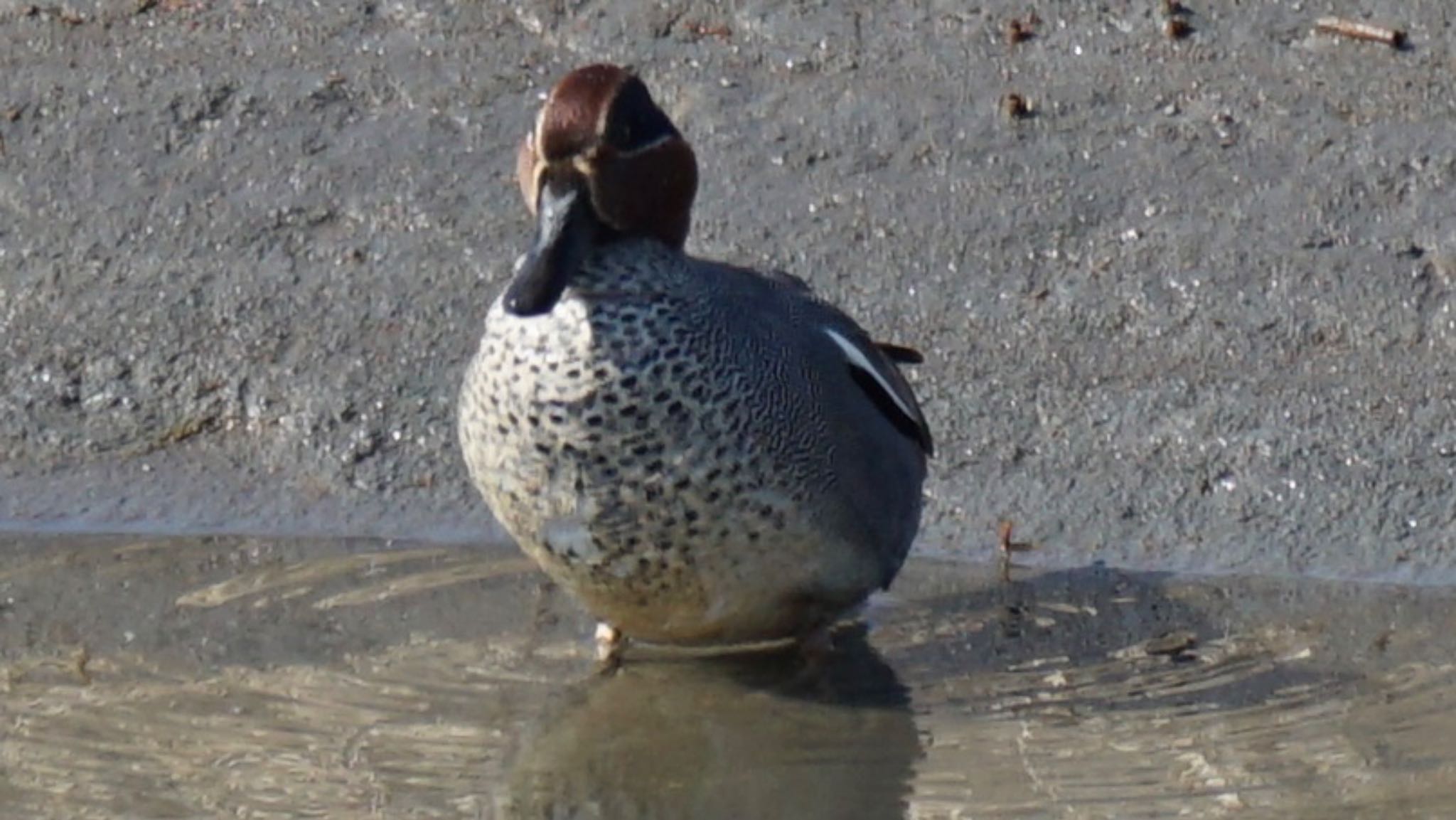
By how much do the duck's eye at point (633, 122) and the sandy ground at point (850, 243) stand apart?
144 centimetres

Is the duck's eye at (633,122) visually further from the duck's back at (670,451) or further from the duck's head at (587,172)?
the duck's back at (670,451)

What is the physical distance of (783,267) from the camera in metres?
6.90

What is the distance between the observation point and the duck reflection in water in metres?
4.75

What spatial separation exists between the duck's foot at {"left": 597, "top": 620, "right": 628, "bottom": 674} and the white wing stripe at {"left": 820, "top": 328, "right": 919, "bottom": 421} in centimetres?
68

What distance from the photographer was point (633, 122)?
492 cm

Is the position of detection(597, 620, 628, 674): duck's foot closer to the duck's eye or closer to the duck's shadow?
the duck's shadow

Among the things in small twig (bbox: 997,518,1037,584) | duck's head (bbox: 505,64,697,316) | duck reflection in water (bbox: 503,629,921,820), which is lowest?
duck reflection in water (bbox: 503,629,921,820)

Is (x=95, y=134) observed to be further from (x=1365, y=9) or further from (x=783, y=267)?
(x=1365, y=9)

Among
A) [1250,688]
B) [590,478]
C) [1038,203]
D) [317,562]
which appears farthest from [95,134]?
[1250,688]

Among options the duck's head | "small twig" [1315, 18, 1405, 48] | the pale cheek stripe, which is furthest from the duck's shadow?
"small twig" [1315, 18, 1405, 48]

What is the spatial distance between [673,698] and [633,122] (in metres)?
1.11

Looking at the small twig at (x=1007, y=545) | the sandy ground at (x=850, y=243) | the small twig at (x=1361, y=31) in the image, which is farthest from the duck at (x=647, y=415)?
the small twig at (x=1361, y=31)

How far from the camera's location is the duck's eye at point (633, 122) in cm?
486

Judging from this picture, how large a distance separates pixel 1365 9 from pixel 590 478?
328 cm
